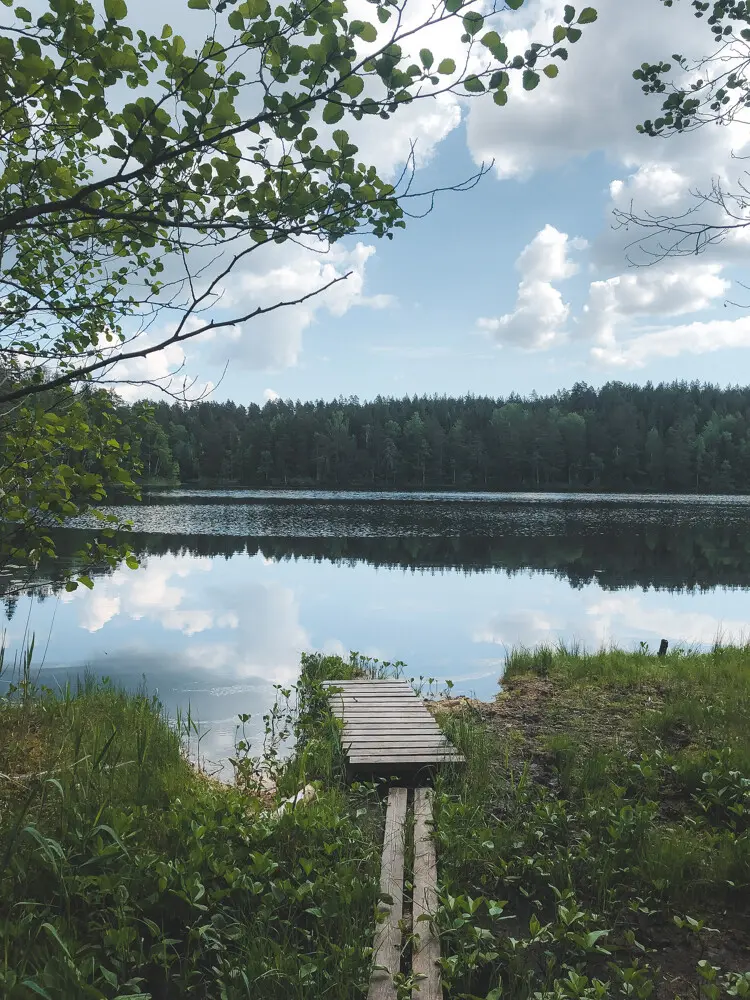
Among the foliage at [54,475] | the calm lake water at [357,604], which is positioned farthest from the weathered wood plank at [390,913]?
the calm lake water at [357,604]

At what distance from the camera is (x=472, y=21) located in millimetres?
2377

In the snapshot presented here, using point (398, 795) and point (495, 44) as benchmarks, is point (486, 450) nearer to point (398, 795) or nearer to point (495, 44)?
point (398, 795)

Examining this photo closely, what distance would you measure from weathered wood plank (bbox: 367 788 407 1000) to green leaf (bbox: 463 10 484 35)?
13.1ft

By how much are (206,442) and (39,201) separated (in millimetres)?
112498

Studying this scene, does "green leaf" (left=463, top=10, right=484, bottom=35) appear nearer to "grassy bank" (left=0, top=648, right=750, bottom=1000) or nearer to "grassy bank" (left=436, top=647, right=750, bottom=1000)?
"grassy bank" (left=0, top=648, right=750, bottom=1000)

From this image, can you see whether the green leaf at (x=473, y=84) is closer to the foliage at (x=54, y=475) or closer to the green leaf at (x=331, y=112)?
the green leaf at (x=331, y=112)

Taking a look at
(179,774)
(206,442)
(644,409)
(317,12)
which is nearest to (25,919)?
(179,774)

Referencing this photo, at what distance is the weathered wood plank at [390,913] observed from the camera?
10.5 ft

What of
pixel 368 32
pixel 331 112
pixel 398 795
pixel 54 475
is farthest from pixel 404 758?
pixel 368 32

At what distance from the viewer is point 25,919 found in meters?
3.20

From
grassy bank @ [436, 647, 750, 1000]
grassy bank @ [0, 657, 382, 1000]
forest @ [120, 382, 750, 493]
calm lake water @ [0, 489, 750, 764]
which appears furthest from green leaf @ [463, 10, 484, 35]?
forest @ [120, 382, 750, 493]

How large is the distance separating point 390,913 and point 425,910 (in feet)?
0.69

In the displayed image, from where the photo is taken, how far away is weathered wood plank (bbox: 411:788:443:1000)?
323cm

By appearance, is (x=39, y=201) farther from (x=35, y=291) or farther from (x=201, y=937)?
(x=201, y=937)
